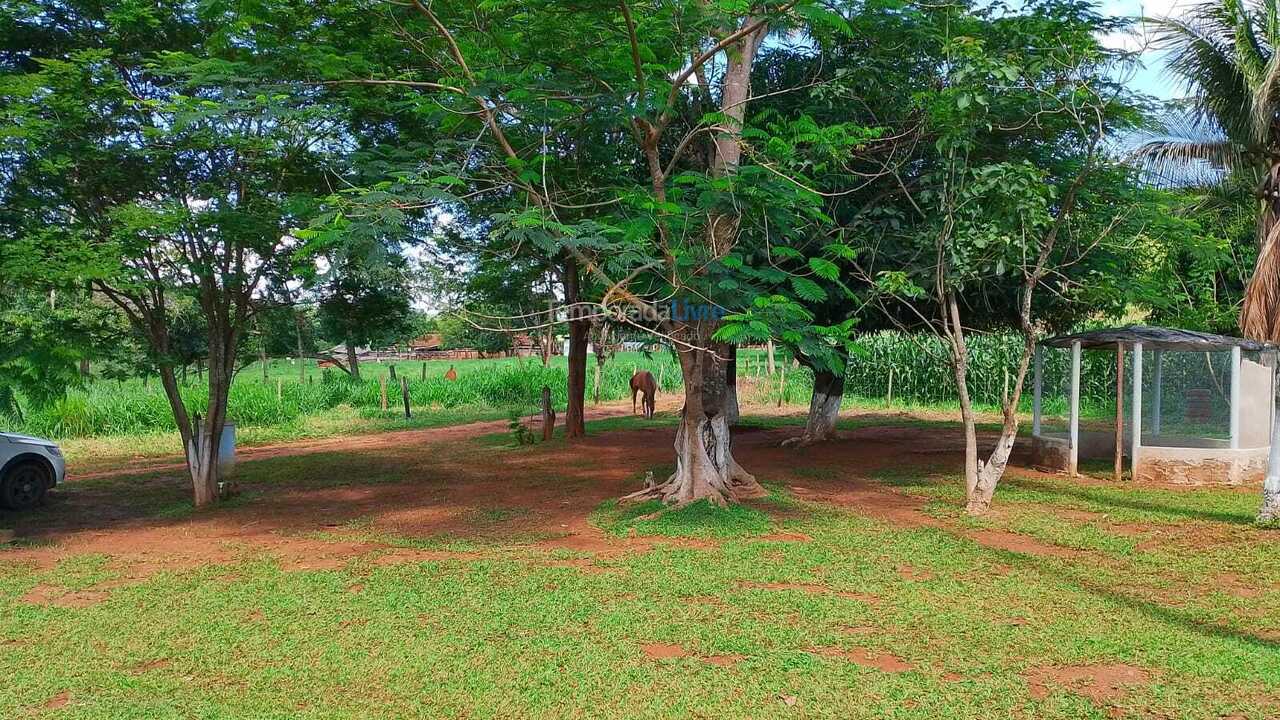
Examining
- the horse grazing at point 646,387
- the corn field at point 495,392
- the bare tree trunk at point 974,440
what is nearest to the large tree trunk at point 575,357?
the horse grazing at point 646,387

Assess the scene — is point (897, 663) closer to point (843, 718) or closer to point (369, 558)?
point (843, 718)

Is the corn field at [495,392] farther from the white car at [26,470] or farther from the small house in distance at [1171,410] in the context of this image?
the white car at [26,470]

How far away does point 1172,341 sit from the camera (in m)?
11.1

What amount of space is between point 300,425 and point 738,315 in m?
15.0

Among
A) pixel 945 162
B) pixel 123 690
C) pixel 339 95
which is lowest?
pixel 123 690

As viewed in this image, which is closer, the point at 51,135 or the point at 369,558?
the point at 369,558

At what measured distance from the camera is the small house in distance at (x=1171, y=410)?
1084cm

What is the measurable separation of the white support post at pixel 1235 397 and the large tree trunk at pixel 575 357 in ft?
30.7

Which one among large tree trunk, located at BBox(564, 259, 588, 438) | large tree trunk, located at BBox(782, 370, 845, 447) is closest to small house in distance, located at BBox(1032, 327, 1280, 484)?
large tree trunk, located at BBox(782, 370, 845, 447)

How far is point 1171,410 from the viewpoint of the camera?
12055mm

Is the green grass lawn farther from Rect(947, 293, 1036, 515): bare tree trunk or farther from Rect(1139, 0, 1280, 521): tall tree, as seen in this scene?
Rect(1139, 0, 1280, 521): tall tree

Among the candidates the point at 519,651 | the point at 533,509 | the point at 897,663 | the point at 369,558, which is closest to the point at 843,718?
the point at 897,663

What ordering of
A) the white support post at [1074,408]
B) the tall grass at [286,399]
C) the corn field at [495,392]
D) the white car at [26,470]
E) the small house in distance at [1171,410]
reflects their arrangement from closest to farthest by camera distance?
the white car at [26,470] → the small house in distance at [1171,410] → the white support post at [1074,408] → the tall grass at [286,399] → the corn field at [495,392]

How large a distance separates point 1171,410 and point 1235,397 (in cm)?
114
